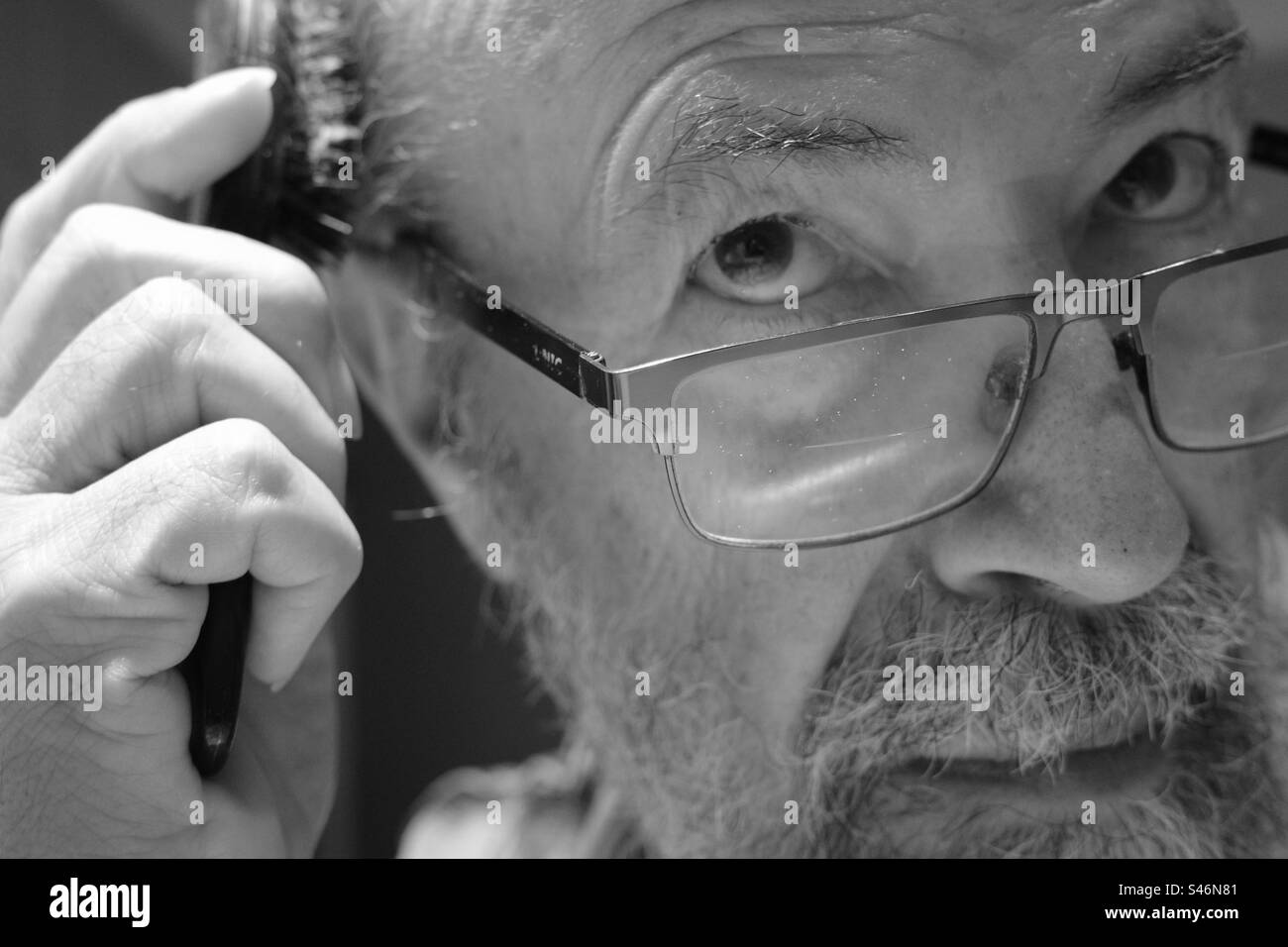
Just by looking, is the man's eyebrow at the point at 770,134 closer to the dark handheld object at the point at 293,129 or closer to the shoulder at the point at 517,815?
the dark handheld object at the point at 293,129

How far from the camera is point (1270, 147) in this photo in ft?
3.35

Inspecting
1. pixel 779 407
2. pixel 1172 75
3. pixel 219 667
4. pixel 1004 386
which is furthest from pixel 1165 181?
pixel 219 667

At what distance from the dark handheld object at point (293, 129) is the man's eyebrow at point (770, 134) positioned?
1.29ft

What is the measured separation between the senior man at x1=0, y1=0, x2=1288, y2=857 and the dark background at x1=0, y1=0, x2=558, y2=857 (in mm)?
170

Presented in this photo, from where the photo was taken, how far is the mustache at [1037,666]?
86 cm

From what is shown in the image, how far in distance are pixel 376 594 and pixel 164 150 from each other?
616 mm

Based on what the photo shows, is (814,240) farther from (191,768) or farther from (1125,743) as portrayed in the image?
(191,768)

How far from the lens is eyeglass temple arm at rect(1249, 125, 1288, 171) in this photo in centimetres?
101

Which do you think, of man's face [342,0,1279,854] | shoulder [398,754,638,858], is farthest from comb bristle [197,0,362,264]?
shoulder [398,754,638,858]

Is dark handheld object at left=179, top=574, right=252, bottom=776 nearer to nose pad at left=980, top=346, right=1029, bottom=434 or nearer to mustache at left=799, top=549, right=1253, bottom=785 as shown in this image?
mustache at left=799, top=549, right=1253, bottom=785

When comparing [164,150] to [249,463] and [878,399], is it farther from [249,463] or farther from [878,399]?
[878,399]

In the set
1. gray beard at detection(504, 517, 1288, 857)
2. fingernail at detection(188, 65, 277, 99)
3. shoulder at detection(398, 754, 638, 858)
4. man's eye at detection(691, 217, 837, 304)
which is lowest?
shoulder at detection(398, 754, 638, 858)

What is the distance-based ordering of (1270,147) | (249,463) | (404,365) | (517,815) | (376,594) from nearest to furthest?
(249,463) < (1270,147) < (404,365) < (376,594) < (517,815)
